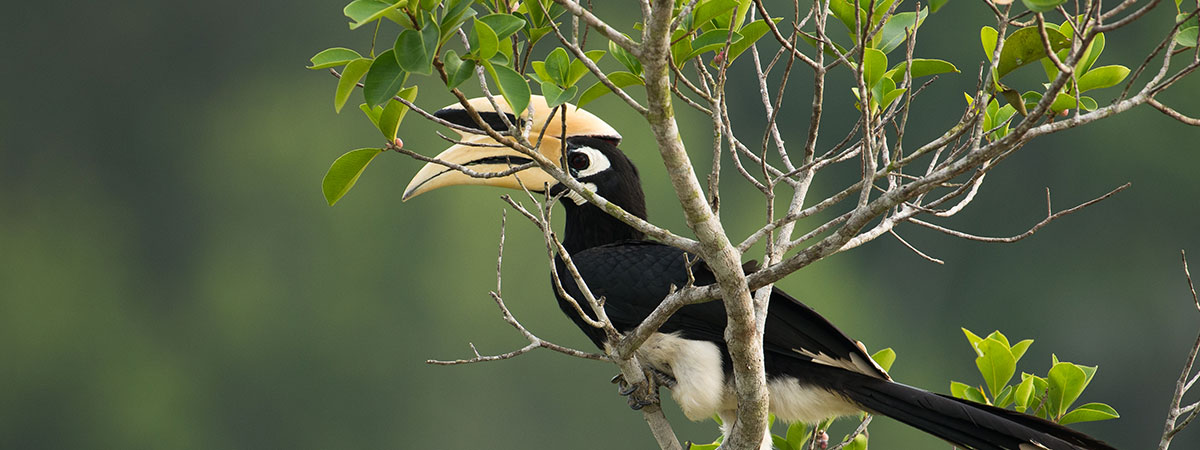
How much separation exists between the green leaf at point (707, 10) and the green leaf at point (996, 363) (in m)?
0.67

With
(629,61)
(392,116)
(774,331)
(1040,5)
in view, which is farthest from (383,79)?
(774,331)

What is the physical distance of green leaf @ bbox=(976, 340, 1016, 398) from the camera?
140 cm

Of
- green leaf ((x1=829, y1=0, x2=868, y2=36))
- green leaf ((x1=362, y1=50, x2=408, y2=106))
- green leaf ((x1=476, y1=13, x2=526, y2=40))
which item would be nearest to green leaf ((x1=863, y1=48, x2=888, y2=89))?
green leaf ((x1=829, y1=0, x2=868, y2=36))

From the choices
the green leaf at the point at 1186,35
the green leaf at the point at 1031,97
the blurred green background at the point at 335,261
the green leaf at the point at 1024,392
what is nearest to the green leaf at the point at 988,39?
the green leaf at the point at 1031,97

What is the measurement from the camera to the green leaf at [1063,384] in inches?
53.9

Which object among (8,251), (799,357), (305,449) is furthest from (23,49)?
(799,357)

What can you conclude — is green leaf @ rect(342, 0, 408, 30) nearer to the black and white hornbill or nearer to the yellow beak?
the black and white hornbill

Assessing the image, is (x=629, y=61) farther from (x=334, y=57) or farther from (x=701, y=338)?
(x=701, y=338)

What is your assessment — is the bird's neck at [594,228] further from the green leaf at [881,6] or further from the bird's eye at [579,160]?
the green leaf at [881,6]

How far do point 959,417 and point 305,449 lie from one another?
12.1 feet

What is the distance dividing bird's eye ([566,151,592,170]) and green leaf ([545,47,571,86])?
0.83 metres

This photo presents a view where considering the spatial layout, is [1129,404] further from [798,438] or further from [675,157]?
[675,157]

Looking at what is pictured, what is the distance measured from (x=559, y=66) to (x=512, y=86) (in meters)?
0.14

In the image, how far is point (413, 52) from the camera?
81cm
